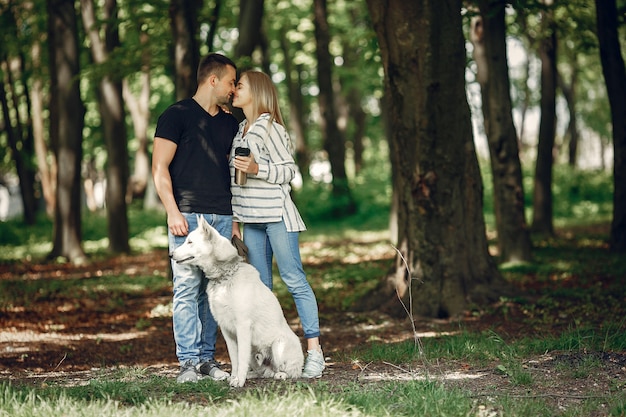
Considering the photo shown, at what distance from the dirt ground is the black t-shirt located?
4.74 ft

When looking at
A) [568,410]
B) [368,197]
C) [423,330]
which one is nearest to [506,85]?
[423,330]

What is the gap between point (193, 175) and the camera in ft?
19.7

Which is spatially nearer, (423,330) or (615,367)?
(615,367)

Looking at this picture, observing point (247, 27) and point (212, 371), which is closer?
point (212, 371)

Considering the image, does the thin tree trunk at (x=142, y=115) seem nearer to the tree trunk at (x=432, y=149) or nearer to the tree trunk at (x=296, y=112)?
the tree trunk at (x=296, y=112)

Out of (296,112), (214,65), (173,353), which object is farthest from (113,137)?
(296,112)

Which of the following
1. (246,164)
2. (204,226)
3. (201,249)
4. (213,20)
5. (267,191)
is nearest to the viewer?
(204,226)

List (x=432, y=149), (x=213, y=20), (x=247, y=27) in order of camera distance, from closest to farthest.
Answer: (x=432, y=149) → (x=247, y=27) → (x=213, y=20)

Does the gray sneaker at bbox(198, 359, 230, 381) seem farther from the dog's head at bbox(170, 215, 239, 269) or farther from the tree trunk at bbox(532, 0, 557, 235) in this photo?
the tree trunk at bbox(532, 0, 557, 235)

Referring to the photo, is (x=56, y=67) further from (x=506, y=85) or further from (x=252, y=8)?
(x=506, y=85)

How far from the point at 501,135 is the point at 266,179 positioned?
767 cm

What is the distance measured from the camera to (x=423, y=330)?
28.7 ft

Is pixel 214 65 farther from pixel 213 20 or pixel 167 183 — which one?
pixel 213 20

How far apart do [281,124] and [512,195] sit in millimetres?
7825
